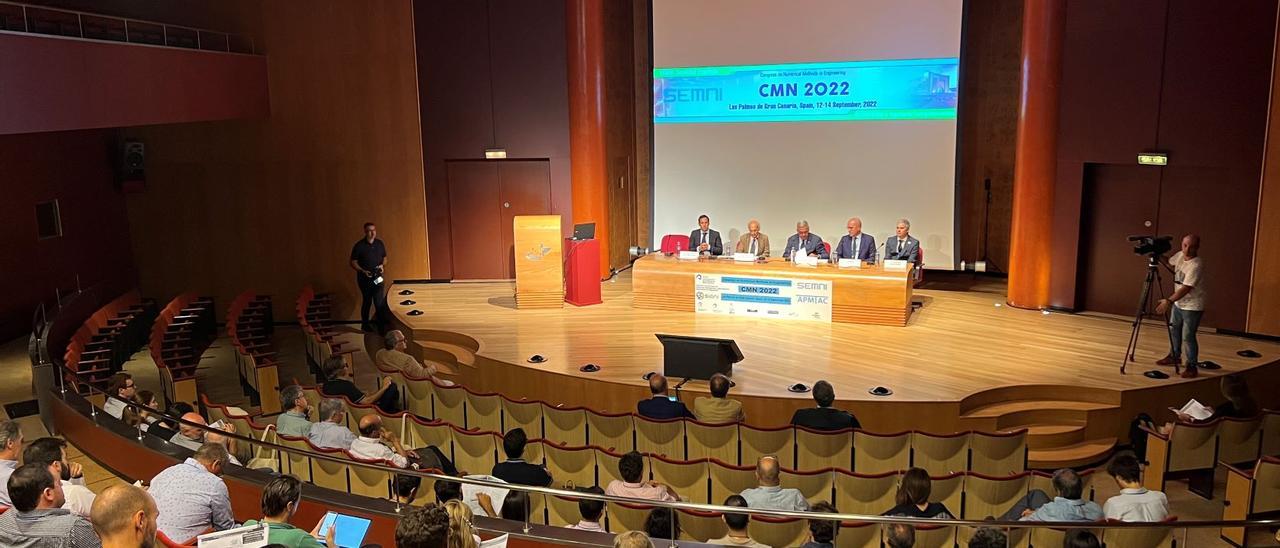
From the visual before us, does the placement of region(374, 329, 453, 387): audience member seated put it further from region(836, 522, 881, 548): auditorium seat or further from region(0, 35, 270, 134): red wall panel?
region(836, 522, 881, 548): auditorium seat

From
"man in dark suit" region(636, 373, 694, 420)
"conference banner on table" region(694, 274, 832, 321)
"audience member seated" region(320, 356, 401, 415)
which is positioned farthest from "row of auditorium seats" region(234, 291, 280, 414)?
"conference banner on table" region(694, 274, 832, 321)

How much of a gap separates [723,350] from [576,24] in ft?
18.1

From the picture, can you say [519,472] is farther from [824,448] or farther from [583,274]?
[583,274]

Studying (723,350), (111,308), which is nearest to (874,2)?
(723,350)

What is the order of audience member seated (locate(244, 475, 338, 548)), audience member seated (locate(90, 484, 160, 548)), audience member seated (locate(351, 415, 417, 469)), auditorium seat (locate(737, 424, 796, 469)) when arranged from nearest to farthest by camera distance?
audience member seated (locate(90, 484, 160, 548))
audience member seated (locate(244, 475, 338, 548))
audience member seated (locate(351, 415, 417, 469))
auditorium seat (locate(737, 424, 796, 469))

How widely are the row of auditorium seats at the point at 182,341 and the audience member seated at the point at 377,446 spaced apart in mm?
2988

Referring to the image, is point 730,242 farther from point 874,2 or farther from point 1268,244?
point 1268,244

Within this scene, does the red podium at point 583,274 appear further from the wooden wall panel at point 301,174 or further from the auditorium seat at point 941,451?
the auditorium seat at point 941,451

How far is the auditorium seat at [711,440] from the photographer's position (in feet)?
21.9

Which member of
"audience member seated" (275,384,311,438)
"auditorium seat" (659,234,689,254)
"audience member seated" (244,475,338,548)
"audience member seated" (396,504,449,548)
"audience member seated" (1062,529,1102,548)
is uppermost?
"auditorium seat" (659,234,689,254)

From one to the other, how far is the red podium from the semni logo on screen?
2.71 meters

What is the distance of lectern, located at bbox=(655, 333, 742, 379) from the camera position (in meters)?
7.86

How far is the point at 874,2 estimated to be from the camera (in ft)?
37.4

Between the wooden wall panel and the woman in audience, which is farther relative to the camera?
the wooden wall panel
